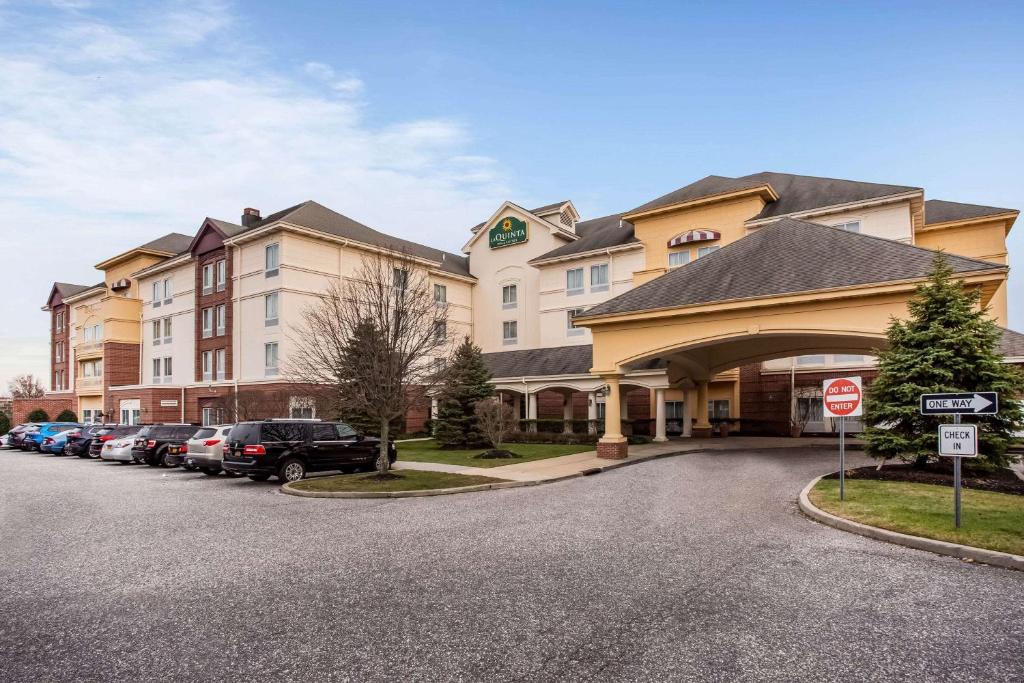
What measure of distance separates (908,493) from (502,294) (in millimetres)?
36592

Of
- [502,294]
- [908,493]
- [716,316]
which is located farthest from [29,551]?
[502,294]

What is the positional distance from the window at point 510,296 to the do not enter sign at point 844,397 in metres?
35.3

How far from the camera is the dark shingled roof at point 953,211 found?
34.0 metres

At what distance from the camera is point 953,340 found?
1513 centimetres

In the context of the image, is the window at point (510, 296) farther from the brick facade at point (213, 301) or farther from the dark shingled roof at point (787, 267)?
the dark shingled roof at point (787, 267)

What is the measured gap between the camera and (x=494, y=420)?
2512 cm

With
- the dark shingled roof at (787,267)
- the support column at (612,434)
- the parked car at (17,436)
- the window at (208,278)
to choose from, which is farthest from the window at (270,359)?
the support column at (612,434)

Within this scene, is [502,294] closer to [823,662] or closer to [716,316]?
[716,316]

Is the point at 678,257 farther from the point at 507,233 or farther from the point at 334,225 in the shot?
the point at 334,225

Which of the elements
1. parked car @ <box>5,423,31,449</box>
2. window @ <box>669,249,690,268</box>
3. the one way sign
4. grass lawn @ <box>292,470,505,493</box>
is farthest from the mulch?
parked car @ <box>5,423,31,449</box>

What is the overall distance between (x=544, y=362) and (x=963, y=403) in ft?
93.6

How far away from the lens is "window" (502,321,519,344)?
154 feet

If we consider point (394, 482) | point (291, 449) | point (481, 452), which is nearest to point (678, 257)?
point (481, 452)

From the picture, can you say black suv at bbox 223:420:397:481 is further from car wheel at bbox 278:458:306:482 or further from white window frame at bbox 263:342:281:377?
white window frame at bbox 263:342:281:377
